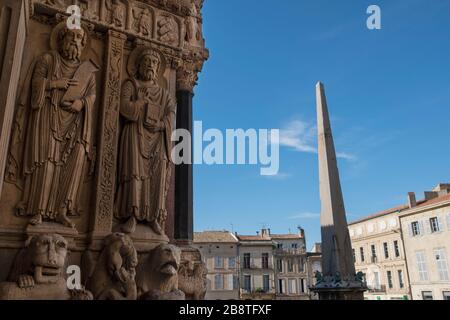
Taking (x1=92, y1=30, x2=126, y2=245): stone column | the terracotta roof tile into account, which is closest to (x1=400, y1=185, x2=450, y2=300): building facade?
the terracotta roof tile

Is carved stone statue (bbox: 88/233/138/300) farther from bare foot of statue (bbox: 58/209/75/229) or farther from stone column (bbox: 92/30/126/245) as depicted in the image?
bare foot of statue (bbox: 58/209/75/229)

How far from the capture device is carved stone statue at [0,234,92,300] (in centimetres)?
327

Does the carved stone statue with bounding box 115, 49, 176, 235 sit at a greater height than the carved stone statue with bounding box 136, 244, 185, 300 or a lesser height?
greater

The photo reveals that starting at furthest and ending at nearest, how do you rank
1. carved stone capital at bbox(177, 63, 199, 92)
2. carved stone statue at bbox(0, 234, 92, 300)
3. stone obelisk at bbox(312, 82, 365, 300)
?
1. stone obelisk at bbox(312, 82, 365, 300)
2. carved stone capital at bbox(177, 63, 199, 92)
3. carved stone statue at bbox(0, 234, 92, 300)

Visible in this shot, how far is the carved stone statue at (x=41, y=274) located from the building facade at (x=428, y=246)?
3060cm

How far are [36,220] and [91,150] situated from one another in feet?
3.41

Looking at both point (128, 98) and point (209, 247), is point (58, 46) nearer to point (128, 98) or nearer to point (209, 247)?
point (128, 98)

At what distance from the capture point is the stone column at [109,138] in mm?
4270

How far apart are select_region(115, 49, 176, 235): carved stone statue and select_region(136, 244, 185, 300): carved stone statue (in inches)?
18.5

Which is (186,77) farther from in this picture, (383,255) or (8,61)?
(383,255)

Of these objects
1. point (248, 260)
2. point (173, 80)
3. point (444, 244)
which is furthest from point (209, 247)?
point (173, 80)

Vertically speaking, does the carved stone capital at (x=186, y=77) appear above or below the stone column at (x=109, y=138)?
above

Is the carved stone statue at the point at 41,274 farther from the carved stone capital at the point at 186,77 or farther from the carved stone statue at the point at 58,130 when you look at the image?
the carved stone capital at the point at 186,77

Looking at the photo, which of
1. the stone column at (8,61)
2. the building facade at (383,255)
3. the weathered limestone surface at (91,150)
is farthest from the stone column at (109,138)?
the building facade at (383,255)
